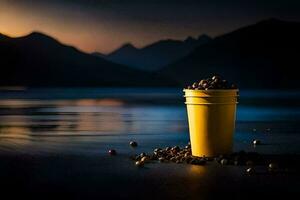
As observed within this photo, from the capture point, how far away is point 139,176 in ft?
26.2

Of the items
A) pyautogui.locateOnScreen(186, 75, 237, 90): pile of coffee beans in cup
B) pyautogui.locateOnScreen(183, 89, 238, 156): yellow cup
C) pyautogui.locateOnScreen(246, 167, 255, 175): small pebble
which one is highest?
pyautogui.locateOnScreen(186, 75, 237, 90): pile of coffee beans in cup

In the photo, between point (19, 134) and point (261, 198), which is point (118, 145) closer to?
point (19, 134)

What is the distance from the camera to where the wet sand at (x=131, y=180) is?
21.9ft

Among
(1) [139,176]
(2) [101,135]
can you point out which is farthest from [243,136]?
(1) [139,176]

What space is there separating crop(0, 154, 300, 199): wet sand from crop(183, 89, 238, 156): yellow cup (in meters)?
0.58

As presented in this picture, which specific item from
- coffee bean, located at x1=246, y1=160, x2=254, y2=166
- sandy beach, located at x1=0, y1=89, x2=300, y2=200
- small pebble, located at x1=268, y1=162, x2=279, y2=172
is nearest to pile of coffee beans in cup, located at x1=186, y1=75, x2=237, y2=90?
sandy beach, located at x1=0, y1=89, x2=300, y2=200

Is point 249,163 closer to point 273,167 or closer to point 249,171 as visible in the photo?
point 273,167

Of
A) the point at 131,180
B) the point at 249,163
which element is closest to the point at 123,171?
the point at 131,180

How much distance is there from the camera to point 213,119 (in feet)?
31.7

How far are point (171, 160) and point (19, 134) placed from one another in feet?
20.4

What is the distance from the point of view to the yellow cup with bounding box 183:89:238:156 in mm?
9641

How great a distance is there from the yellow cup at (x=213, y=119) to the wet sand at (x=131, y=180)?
58 cm

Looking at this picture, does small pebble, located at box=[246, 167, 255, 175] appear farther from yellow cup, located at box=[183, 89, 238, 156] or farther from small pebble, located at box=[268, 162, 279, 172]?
yellow cup, located at box=[183, 89, 238, 156]

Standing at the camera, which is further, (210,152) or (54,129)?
(54,129)
